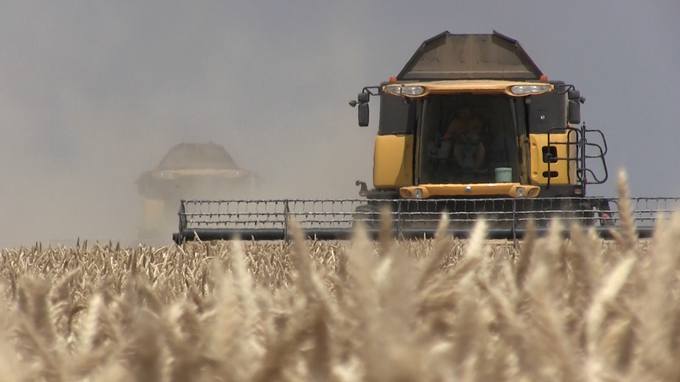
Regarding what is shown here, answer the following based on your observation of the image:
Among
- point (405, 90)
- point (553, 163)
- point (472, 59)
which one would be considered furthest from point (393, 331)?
point (472, 59)

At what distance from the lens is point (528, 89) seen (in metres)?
8.72

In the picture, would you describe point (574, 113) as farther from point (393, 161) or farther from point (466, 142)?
point (393, 161)

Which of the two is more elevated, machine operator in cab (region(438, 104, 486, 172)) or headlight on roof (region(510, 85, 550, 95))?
headlight on roof (region(510, 85, 550, 95))

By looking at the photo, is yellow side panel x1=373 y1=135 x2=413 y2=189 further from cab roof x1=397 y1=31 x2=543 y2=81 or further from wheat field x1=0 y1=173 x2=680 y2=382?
wheat field x1=0 y1=173 x2=680 y2=382

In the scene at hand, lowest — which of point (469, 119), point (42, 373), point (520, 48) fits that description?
point (42, 373)

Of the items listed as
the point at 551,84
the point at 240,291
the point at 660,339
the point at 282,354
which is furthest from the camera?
the point at 551,84

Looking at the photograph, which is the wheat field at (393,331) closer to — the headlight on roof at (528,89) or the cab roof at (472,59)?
the headlight on roof at (528,89)

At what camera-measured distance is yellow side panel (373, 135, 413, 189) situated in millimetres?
9312

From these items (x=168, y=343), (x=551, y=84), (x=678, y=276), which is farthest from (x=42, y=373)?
(x=551, y=84)

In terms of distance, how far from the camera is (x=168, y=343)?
607mm

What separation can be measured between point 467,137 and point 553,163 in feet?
3.00

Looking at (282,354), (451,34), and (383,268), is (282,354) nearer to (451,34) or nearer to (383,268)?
(383,268)

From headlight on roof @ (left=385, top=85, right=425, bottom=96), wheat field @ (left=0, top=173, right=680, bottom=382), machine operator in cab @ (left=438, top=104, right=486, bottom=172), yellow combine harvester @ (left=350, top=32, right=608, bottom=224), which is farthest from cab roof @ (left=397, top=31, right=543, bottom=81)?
wheat field @ (left=0, top=173, right=680, bottom=382)

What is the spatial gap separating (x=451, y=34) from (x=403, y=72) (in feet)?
2.20
